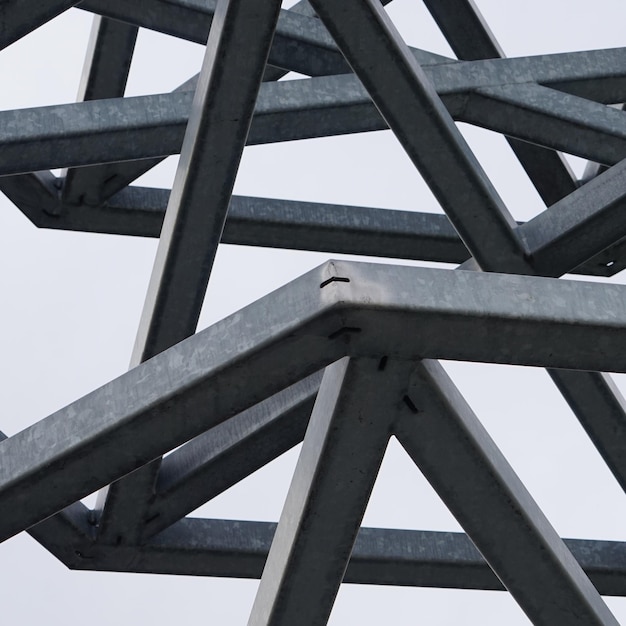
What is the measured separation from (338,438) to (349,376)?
0.27 meters

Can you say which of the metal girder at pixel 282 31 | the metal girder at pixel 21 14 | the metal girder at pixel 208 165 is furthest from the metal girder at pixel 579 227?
the metal girder at pixel 21 14

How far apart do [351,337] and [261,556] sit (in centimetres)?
371

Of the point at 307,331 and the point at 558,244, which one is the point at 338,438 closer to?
the point at 307,331

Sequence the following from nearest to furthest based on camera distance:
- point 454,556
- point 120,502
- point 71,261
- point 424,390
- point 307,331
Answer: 1. point 307,331
2. point 424,390
3. point 120,502
4. point 454,556
5. point 71,261

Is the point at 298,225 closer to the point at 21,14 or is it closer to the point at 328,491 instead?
the point at 21,14

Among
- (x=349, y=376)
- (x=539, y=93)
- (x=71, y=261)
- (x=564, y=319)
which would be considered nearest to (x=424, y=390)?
(x=349, y=376)

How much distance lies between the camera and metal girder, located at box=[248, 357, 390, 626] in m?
4.29

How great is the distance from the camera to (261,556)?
7527 millimetres

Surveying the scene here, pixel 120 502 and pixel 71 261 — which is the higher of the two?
pixel 71 261

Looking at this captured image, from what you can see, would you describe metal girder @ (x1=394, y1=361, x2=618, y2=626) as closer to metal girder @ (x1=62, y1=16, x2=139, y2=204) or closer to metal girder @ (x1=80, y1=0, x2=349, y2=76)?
metal girder @ (x1=80, y1=0, x2=349, y2=76)

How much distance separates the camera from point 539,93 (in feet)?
26.1

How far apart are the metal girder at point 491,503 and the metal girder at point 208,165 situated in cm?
207

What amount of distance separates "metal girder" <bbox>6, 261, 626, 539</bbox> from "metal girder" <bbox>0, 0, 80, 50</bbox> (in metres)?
3.03

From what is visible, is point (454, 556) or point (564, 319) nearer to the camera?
point (564, 319)
